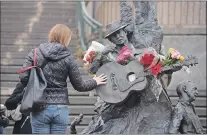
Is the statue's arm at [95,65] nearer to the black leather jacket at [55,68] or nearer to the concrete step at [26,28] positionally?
the black leather jacket at [55,68]

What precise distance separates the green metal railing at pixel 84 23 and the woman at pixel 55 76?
29.4ft

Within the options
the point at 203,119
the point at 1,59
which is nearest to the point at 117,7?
the point at 1,59

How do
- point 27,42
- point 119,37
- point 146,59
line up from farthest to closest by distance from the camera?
1. point 27,42
2. point 119,37
3. point 146,59

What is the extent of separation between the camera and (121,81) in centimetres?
1277

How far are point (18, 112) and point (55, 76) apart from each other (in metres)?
3.18

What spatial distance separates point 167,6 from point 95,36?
206cm

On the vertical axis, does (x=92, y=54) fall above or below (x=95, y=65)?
above

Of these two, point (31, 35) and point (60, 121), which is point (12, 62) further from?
Result: point (60, 121)

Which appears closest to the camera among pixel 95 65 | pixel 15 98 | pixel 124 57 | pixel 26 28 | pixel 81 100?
pixel 124 57

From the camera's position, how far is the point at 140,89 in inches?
502


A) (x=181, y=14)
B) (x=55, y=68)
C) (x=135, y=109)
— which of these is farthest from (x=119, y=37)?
(x=181, y=14)

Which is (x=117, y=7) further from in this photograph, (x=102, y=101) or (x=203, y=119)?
(x=102, y=101)

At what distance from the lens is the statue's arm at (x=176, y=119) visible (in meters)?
13.4

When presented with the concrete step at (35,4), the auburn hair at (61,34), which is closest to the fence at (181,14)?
the concrete step at (35,4)
